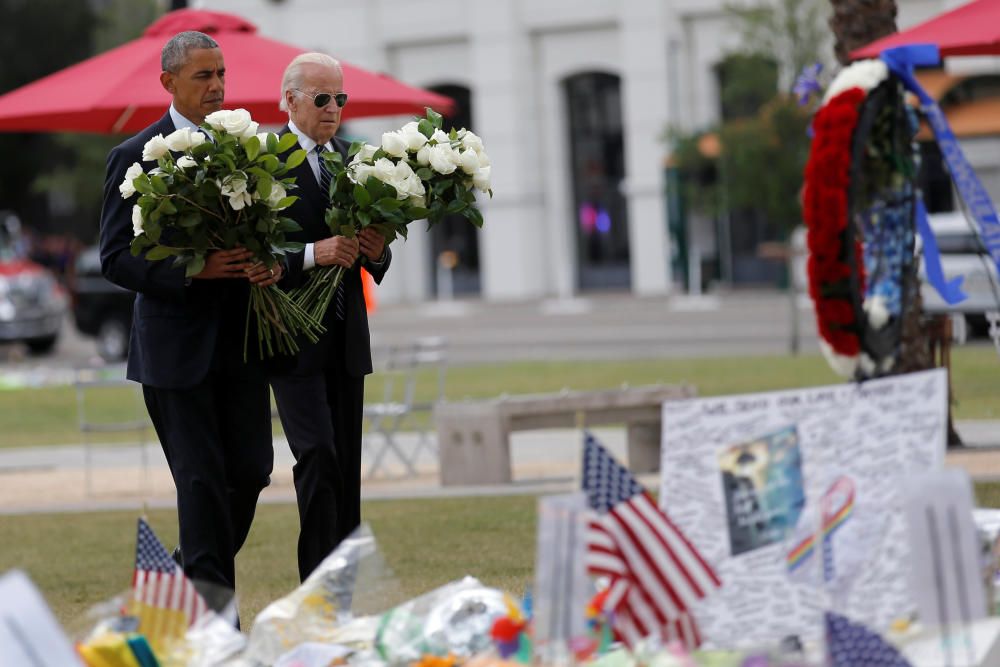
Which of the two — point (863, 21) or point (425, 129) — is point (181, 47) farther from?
point (863, 21)

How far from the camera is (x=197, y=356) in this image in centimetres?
680

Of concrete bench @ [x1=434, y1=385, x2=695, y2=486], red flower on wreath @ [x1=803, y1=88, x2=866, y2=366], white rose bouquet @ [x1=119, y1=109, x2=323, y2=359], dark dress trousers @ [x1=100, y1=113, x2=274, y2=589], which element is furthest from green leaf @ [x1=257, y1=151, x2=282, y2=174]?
concrete bench @ [x1=434, y1=385, x2=695, y2=486]

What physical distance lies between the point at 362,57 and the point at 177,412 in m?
33.9

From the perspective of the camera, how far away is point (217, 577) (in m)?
6.83

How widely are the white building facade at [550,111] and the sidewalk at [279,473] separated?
66.0 feet

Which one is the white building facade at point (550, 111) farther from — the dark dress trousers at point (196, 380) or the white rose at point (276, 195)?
the white rose at point (276, 195)

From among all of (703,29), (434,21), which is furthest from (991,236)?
(434,21)

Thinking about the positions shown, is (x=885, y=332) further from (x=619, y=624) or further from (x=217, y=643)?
(x=217, y=643)

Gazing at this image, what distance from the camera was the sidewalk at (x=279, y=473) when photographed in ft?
40.5

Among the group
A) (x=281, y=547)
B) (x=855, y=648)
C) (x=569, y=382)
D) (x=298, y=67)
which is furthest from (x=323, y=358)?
(x=569, y=382)

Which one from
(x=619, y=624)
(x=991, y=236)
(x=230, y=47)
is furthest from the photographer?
(x=230, y=47)

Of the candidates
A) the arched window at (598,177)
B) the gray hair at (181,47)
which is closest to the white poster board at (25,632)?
the gray hair at (181,47)

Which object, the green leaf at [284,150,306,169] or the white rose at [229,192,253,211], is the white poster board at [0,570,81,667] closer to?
the white rose at [229,192,253,211]

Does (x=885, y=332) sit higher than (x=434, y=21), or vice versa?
Answer: (x=434, y=21)
